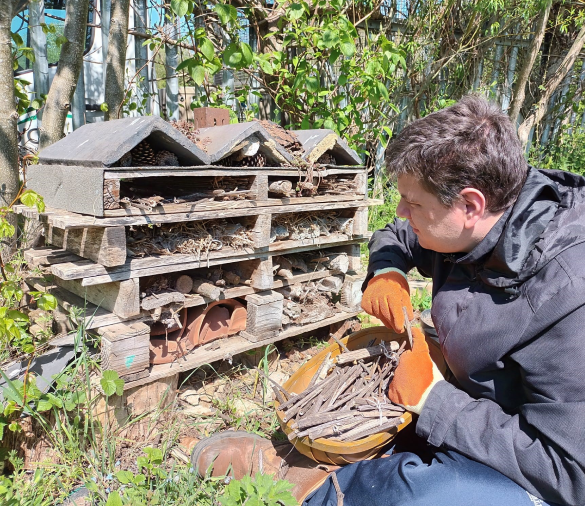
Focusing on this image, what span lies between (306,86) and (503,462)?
129 inches

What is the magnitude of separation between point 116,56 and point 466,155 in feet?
9.53

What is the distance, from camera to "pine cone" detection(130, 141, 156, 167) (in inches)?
92.7

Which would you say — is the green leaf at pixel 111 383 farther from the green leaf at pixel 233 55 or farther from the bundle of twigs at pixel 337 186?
the green leaf at pixel 233 55

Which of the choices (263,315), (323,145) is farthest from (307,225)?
(263,315)

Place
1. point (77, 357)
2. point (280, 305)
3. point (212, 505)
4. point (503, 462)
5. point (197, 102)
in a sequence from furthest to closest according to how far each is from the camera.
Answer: point (197, 102), point (280, 305), point (77, 357), point (212, 505), point (503, 462)

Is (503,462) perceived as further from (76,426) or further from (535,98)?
(535,98)

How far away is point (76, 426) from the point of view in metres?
2.20

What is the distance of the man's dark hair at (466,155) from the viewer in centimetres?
163

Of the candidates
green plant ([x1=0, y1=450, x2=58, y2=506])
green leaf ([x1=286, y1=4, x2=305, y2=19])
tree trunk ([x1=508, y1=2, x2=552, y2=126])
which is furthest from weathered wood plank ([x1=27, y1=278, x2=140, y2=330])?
tree trunk ([x1=508, y1=2, x2=552, y2=126])

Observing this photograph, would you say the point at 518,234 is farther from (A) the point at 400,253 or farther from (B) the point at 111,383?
(B) the point at 111,383

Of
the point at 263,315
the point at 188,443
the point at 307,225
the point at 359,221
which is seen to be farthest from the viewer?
the point at 359,221

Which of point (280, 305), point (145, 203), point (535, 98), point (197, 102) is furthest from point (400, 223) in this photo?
point (535, 98)

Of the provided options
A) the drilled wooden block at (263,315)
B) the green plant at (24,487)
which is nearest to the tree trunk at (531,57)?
the drilled wooden block at (263,315)

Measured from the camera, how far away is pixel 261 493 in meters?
1.70
